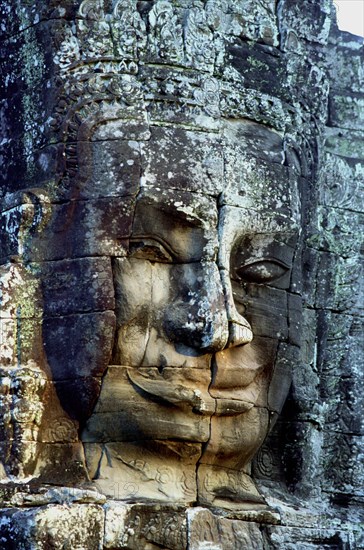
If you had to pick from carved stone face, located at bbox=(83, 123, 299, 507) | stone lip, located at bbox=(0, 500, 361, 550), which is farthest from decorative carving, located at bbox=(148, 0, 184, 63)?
Answer: stone lip, located at bbox=(0, 500, 361, 550)

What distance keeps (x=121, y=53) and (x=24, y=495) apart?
10.2ft

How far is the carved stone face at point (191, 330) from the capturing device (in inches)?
508

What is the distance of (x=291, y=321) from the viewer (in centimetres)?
1380

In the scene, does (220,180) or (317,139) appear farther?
(317,139)

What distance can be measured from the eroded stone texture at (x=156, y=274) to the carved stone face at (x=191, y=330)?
13 millimetres

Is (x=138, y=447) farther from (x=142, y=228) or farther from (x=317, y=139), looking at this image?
(x=317, y=139)

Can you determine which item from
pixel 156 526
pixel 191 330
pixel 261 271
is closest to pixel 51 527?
pixel 156 526

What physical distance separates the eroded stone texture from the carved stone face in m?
0.01

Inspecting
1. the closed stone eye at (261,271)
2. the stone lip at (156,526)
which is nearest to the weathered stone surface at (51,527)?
the stone lip at (156,526)

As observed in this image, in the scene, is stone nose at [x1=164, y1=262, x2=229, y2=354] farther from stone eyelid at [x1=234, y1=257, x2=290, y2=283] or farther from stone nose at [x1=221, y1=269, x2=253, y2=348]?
stone eyelid at [x1=234, y1=257, x2=290, y2=283]

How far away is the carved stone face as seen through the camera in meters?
12.9

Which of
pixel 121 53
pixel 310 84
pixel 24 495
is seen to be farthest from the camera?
pixel 310 84

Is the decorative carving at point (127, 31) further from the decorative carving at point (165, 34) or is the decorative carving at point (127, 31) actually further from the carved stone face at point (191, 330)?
the carved stone face at point (191, 330)

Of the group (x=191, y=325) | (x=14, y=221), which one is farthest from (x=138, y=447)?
(x=14, y=221)
